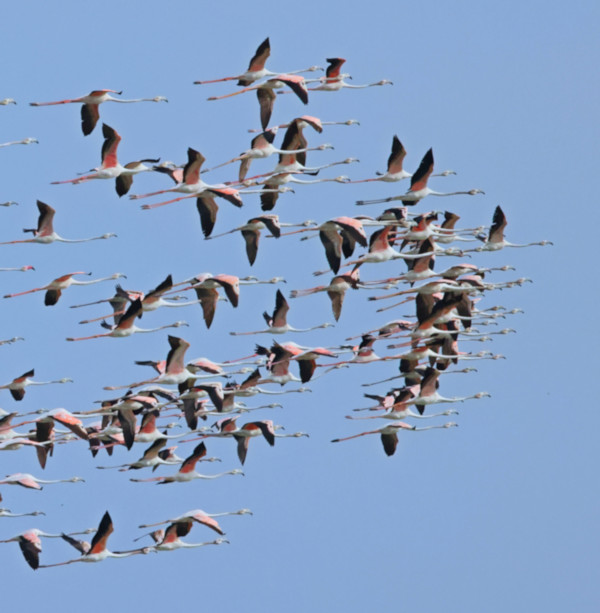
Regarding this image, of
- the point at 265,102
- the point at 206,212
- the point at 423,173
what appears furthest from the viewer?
the point at 265,102

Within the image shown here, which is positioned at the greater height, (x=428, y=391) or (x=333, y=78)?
(x=333, y=78)

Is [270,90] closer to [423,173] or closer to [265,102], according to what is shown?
[265,102]

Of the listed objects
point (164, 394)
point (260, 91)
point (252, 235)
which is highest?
point (260, 91)

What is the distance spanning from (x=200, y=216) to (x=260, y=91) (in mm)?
4162

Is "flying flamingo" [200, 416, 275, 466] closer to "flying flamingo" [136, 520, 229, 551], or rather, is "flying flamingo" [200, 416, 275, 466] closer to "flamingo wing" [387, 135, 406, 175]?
"flying flamingo" [136, 520, 229, 551]

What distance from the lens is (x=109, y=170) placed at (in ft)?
142

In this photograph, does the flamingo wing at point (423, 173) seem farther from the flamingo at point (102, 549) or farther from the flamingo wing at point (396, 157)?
the flamingo at point (102, 549)

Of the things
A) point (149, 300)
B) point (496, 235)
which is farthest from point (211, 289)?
point (496, 235)

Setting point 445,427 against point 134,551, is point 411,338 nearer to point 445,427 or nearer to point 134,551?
point 445,427

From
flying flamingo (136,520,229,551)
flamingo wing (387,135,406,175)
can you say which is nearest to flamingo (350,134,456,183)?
flamingo wing (387,135,406,175)

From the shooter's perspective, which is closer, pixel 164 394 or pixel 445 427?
pixel 164 394

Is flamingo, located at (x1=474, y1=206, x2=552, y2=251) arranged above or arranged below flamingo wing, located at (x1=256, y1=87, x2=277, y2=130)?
below

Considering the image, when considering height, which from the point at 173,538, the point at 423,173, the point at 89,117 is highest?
the point at 89,117

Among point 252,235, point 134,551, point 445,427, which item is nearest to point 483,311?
point 445,427
